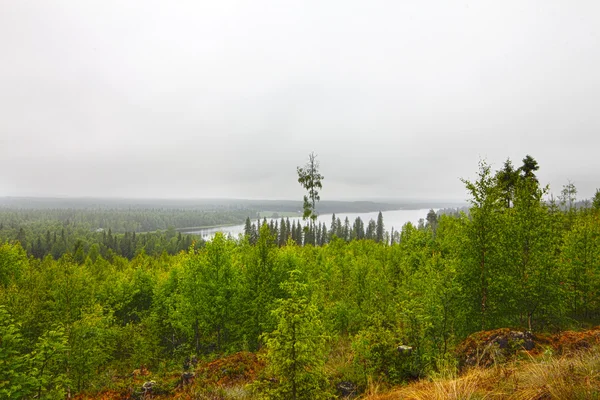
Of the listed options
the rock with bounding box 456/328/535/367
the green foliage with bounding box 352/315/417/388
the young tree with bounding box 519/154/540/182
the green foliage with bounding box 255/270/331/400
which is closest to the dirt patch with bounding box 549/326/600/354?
the rock with bounding box 456/328/535/367

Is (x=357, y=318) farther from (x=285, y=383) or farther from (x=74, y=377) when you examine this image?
(x=74, y=377)

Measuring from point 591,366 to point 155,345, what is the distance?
26867mm

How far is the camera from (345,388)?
9.45m

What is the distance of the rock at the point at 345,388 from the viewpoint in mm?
9359

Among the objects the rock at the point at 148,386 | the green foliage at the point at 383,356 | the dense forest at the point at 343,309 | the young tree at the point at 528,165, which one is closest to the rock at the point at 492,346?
the dense forest at the point at 343,309

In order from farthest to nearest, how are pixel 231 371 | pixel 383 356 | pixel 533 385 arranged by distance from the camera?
pixel 231 371 < pixel 383 356 < pixel 533 385

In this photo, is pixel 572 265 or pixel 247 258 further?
pixel 247 258

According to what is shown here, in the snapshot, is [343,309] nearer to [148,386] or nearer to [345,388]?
[345,388]

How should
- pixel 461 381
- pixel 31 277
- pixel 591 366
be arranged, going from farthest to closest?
pixel 31 277
pixel 461 381
pixel 591 366

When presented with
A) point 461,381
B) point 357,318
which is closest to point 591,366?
point 461,381

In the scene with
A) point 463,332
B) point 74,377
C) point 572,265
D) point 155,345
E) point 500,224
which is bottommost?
point 155,345

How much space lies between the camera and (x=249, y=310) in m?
18.9

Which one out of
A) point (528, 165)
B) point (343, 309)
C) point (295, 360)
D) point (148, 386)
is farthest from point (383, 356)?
point (528, 165)

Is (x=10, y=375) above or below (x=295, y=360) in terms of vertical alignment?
below
